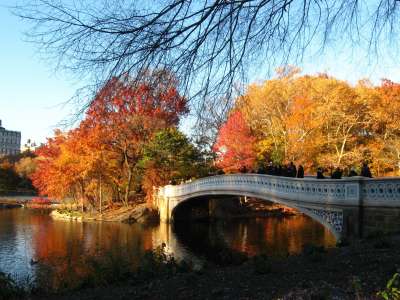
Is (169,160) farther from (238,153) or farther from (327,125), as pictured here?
(327,125)

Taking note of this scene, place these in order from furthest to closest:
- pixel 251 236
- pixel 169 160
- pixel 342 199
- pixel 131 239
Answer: pixel 169 160, pixel 251 236, pixel 131 239, pixel 342 199

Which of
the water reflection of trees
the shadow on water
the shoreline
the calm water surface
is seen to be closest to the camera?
the shoreline

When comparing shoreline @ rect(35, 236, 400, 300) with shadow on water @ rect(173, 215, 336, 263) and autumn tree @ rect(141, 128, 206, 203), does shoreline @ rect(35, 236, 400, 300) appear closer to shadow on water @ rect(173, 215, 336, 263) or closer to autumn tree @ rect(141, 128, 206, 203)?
shadow on water @ rect(173, 215, 336, 263)

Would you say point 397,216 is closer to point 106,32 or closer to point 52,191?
point 106,32

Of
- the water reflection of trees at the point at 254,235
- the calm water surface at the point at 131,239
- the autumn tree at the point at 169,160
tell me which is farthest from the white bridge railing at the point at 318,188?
the autumn tree at the point at 169,160

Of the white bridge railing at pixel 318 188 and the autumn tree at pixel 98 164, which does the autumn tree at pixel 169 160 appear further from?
the white bridge railing at pixel 318 188

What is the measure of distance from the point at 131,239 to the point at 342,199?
12.6 metres

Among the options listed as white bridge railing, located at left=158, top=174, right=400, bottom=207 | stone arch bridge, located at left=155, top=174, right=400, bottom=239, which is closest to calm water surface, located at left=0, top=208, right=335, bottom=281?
stone arch bridge, located at left=155, top=174, right=400, bottom=239

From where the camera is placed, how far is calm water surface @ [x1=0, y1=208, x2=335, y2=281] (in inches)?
684

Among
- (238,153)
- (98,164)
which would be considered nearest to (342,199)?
(238,153)

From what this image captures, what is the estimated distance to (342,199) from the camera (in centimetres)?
1384

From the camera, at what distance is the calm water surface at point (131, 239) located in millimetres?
17375

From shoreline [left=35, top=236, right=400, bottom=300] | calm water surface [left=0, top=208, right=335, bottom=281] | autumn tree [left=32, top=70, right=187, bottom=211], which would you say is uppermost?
autumn tree [left=32, top=70, right=187, bottom=211]

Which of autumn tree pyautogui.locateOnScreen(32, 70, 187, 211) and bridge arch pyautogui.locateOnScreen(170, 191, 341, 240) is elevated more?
autumn tree pyautogui.locateOnScreen(32, 70, 187, 211)
